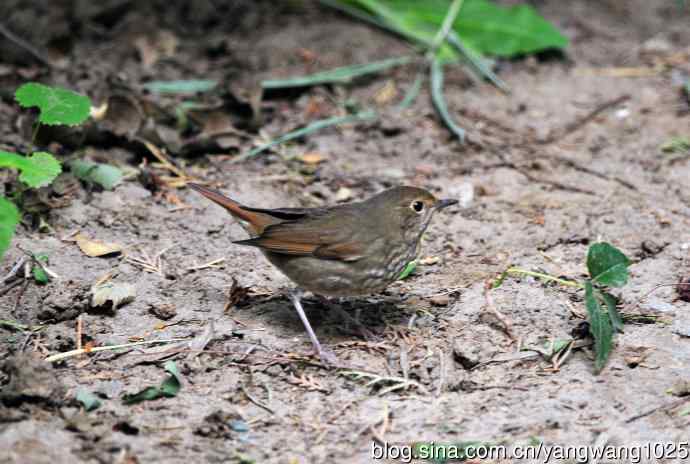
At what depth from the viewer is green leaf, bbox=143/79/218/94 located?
6379 mm

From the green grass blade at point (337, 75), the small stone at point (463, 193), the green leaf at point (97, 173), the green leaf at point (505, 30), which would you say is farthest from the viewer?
the green leaf at point (505, 30)

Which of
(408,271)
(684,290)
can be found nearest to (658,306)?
(684,290)

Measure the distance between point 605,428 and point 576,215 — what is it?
208 cm

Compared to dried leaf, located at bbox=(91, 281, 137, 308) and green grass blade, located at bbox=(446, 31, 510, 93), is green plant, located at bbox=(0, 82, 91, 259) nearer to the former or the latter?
dried leaf, located at bbox=(91, 281, 137, 308)

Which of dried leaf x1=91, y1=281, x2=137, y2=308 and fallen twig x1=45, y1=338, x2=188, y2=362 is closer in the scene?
fallen twig x1=45, y1=338, x2=188, y2=362

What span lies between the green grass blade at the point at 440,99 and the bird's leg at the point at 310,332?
241 centimetres

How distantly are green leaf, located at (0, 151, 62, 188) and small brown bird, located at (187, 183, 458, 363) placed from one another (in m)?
0.76

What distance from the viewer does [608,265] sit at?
158 inches

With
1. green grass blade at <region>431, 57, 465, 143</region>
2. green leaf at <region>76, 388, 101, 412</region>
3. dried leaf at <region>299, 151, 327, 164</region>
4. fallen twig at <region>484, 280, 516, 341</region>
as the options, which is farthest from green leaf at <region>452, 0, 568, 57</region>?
green leaf at <region>76, 388, 101, 412</region>

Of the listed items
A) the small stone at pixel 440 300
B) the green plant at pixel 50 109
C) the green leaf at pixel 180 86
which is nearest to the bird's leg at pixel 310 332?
the small stone at pixel 440 300

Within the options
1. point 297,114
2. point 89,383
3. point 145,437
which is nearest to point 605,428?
point 145,437

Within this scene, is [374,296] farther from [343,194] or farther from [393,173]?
[393,173]

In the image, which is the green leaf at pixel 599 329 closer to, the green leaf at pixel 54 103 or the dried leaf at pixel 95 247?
the dried leaf at pixel 95 247

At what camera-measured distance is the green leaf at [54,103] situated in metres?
4.36
